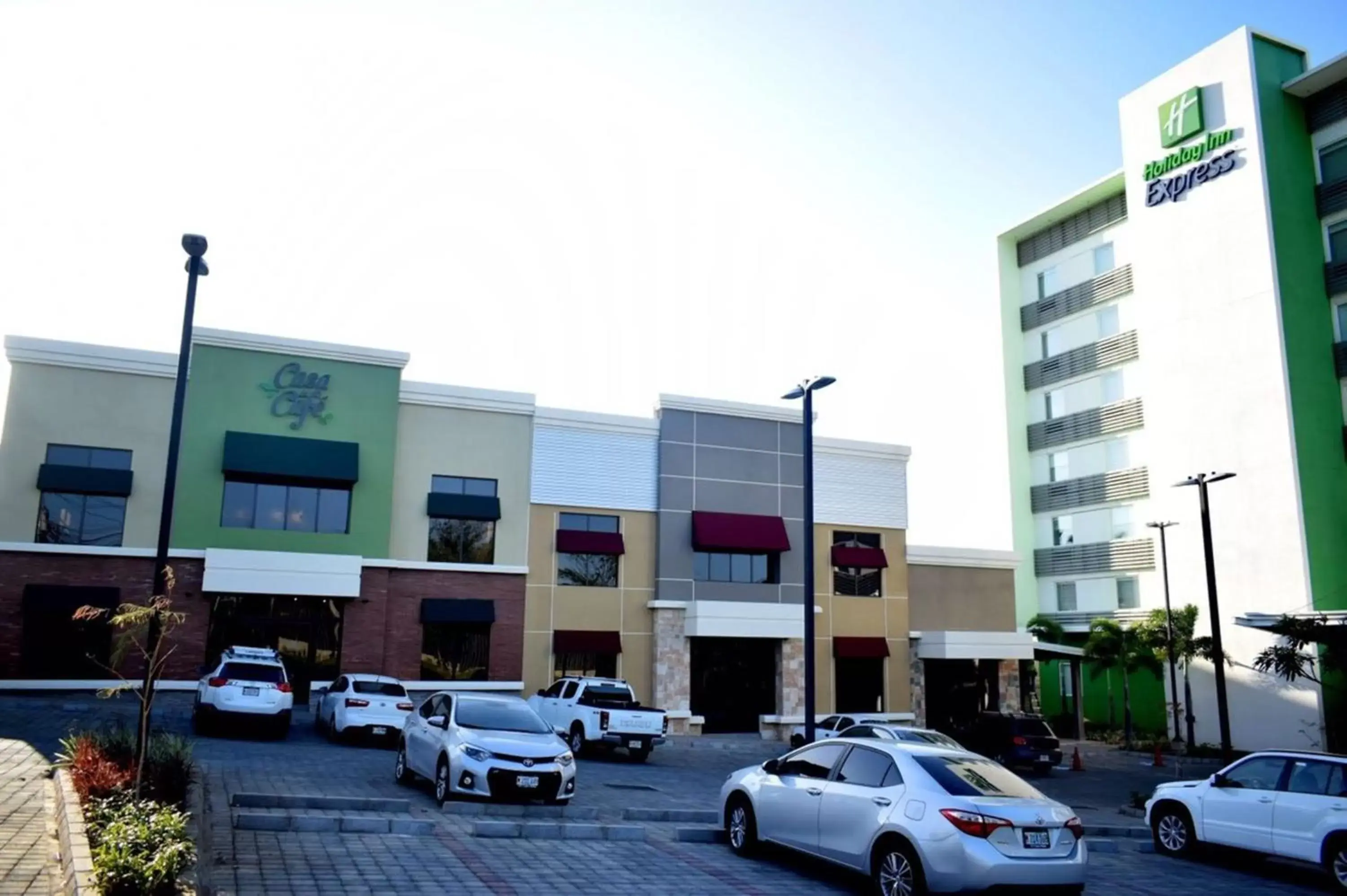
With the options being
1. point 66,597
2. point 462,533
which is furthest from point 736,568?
point 66,597

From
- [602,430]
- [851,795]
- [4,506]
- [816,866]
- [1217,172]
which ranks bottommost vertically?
[816,866]

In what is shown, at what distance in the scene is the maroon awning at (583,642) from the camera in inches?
1273

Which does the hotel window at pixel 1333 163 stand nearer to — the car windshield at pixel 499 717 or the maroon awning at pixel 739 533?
the maroon awning at pixel 739 533

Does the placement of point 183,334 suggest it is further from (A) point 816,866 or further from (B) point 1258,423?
(B) point 1258,423

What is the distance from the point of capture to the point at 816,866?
11.4 m

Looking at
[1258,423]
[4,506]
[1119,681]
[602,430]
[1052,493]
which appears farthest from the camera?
[1052,493]

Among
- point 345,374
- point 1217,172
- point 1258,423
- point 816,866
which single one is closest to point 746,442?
point 345,374

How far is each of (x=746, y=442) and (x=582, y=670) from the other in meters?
9.70

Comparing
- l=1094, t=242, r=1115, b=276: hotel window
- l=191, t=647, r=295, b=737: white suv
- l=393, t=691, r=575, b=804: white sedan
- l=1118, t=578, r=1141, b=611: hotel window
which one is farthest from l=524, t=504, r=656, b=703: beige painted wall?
l=1094, t=242, r=1115, b=276: hotel window

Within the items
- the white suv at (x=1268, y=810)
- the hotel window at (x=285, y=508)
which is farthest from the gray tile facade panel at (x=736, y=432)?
the white suv at (x=1268, y=810)

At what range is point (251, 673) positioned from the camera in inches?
866

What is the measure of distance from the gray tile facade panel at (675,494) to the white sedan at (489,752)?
18666 mm

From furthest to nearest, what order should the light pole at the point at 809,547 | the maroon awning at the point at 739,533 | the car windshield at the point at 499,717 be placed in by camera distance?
the maroon awning at the point at 739,533 < the light pole at the point at 809,547 < the car windshield at the point at 499,717

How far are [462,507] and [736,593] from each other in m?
9.72
